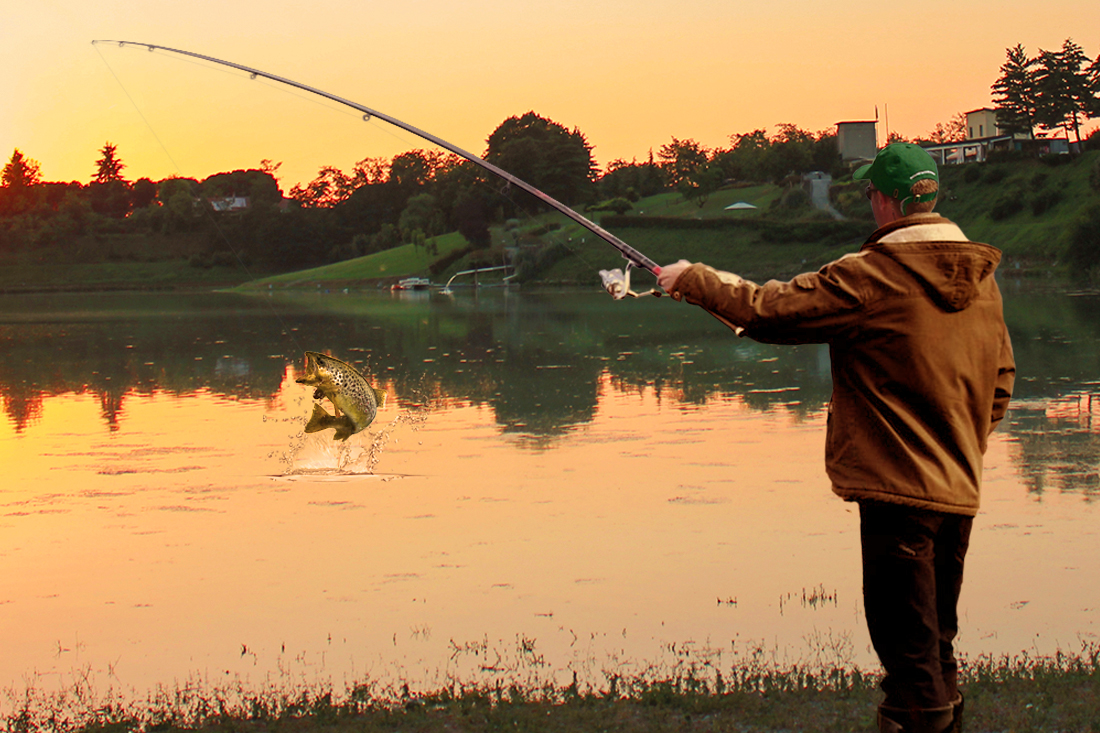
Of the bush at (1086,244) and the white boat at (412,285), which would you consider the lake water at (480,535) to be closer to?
the bush at (1086,244)

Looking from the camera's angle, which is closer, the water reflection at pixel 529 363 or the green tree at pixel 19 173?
the water reflection at pixel 529 363

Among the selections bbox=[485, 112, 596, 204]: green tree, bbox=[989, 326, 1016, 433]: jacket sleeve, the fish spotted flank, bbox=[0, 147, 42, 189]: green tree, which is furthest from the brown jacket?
bbox=[0, 147, 42, 189]: green tree

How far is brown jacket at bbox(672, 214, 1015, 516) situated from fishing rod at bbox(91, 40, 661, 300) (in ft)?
1.63

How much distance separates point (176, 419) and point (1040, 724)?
1563 cm

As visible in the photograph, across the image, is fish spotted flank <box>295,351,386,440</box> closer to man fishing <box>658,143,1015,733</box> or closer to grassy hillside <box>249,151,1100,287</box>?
man fishing <box>658,143,1015,733</box>

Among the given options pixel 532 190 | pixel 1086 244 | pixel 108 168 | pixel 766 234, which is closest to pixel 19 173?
pixel 108 168

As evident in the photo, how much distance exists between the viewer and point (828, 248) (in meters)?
81.5

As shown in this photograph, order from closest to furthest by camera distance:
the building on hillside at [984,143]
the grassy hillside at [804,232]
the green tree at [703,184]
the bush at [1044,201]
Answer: the grassy hillside at [804,232] → the bush at [1044,201] → the building on hillside at [984,143] → the green tree at [703,184]

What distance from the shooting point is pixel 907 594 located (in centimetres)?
364

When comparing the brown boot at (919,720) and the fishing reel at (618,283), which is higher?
the fishing reel at (618,283)

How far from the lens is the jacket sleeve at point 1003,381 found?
151 inches

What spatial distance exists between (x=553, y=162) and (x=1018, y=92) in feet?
134

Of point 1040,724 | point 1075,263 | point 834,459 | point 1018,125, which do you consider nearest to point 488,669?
point 1040,724

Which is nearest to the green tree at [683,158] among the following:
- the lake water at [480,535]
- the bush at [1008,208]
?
the bush at [1008,208]
